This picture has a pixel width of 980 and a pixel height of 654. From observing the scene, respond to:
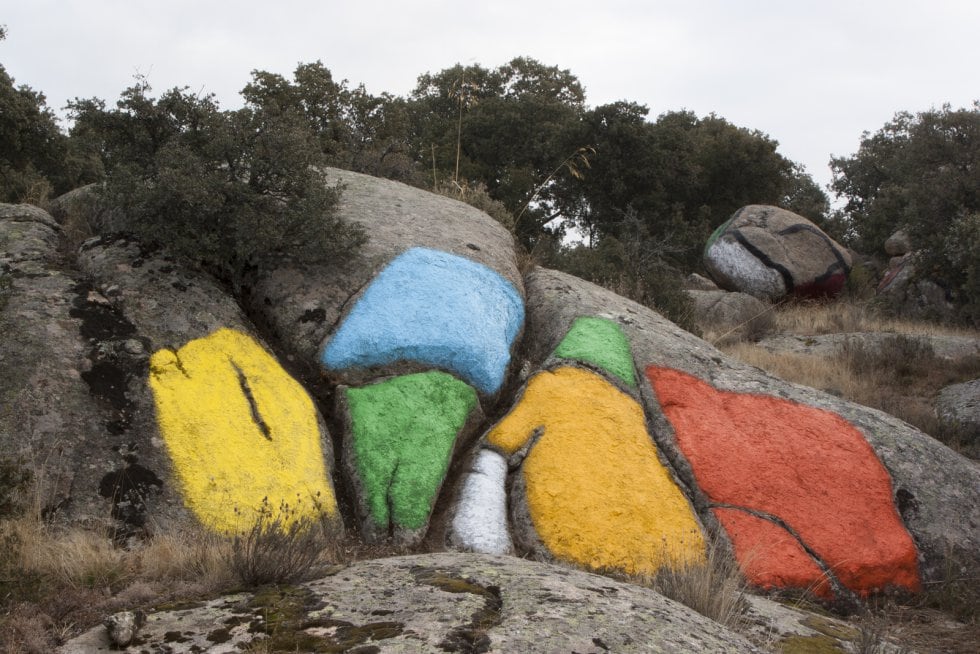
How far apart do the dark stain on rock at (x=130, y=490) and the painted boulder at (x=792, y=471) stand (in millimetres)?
2572

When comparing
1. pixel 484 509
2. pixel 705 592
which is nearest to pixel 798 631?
pixel 705 592

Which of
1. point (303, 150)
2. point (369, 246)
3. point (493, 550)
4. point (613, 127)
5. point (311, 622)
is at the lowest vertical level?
point (493, 550)

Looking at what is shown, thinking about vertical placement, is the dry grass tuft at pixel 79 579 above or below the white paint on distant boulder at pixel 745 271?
below

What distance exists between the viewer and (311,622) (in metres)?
3.96

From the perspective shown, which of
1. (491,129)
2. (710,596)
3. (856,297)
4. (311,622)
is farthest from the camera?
(491,129)

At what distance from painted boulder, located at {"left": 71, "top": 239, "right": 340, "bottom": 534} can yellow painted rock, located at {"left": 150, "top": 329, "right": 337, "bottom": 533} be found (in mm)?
10

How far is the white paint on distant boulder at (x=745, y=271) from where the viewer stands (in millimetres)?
20453

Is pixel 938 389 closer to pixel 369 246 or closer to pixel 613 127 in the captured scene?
pixel 369 246

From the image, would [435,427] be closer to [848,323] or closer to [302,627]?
[302,627]

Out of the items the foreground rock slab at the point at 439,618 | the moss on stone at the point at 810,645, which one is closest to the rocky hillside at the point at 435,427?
the moss on stone at the point at 810,645

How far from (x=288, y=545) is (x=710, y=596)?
2571 millimetres

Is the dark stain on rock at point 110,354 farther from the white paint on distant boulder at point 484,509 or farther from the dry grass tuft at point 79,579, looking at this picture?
the white paint on distant boulder at point 484,509

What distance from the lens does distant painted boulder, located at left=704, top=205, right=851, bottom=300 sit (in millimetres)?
20516

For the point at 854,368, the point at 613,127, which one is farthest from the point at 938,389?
the point at 613,127
